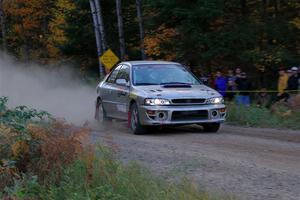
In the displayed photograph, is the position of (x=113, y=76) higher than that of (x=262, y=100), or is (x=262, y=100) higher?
(x=113, y=76)

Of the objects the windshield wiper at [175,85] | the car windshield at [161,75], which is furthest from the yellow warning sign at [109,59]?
the windshield wiper at [175,85]

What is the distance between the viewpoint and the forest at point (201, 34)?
89.9 feet

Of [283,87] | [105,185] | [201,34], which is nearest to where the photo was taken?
[105,185]

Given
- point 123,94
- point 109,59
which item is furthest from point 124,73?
point 109,59

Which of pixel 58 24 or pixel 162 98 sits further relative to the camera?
pixel 58 24

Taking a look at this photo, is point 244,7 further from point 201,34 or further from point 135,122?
point 135,122

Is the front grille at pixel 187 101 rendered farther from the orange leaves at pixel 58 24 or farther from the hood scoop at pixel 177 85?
the orange leaves at pixel 58 24

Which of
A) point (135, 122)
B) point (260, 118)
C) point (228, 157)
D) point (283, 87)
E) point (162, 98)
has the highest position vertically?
point (162, 98)

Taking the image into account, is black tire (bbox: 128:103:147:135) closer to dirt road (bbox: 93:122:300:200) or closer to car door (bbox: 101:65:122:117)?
dirt road (bbox: 93:122:300:200)

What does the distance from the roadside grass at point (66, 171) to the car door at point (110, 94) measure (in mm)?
7538

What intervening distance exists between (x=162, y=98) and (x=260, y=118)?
3994 mm

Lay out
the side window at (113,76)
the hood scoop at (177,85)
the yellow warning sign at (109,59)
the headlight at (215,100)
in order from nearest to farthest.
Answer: the headlight at (215,100) < the hood scoop at (177,85) < the side window at (113,76) < the yellow warning sign at (109,59)

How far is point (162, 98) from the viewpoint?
13953 mm

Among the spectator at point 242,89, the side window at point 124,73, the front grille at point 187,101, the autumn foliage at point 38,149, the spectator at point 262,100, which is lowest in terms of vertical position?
the spectator at point 262,100
